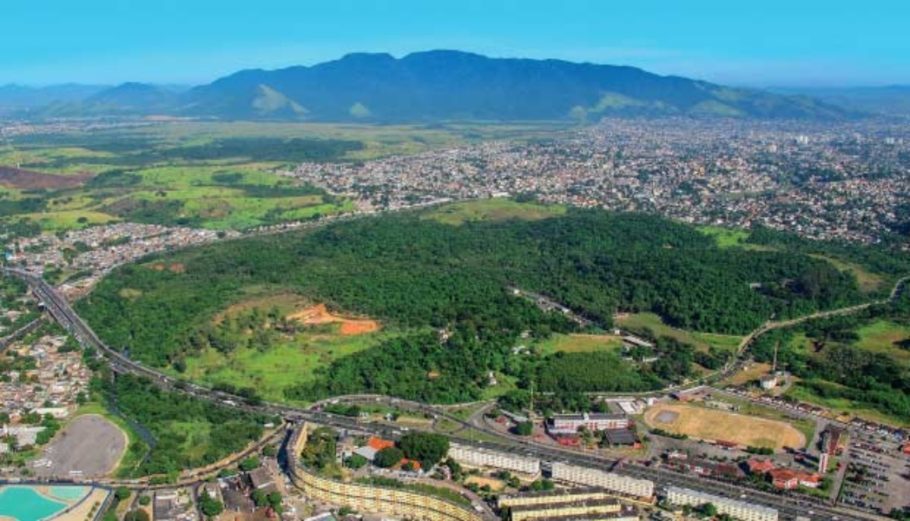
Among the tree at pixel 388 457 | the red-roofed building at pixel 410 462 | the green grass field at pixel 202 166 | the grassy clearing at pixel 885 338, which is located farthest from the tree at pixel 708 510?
the green grass field at pixel 202 166

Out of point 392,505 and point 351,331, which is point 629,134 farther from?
point 392,505

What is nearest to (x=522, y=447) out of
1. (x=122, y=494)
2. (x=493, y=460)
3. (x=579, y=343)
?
(x=493, y=460)

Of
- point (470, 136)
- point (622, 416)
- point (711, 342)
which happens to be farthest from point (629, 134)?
point (622, 416)

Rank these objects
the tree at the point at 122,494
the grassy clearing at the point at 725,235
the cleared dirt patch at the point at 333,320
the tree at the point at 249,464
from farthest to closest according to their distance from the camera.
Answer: the grassy clearing at the point at 725,235
the cleared dirt patch at the point at 333,320
the tree at the point at 249,464
the tree at the point at 122,494

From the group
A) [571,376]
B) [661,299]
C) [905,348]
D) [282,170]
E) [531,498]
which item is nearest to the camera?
[531,498]

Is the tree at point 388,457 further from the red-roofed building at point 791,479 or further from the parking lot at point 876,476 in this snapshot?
the parking lot at point 876,476

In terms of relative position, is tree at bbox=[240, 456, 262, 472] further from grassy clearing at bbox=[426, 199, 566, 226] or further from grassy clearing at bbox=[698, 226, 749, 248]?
grassy clearing at bbox=[426, 199, 566, 226]

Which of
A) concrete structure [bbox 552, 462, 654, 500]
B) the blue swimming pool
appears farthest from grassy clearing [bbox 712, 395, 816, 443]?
the blue swimming pool
